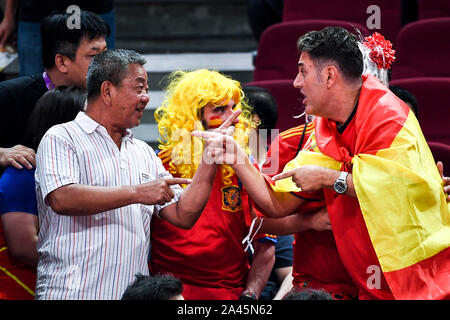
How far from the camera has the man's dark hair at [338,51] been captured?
6.92 feet

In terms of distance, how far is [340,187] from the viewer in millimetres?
1993

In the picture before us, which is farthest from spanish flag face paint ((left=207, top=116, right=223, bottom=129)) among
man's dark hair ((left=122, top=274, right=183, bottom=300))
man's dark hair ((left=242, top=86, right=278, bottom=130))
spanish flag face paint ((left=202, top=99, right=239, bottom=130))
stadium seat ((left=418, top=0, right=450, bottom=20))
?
Answer: stadium seat ((left=418, top=0, right=450, bottom=20))

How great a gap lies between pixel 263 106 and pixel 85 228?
1.03 metres

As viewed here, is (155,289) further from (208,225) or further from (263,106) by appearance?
(263,106)

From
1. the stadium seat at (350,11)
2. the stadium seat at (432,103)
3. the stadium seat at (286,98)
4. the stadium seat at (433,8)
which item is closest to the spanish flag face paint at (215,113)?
the stadium seat at (286,98)

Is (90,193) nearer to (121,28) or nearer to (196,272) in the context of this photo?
(196,272)

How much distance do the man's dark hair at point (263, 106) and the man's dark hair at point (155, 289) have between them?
1189mm

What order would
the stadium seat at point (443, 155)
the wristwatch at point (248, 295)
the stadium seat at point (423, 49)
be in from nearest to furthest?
the wristwatch at point (248, 295)
the stadium seat at point (443, 155)
the stadium seat at point (423, 49)

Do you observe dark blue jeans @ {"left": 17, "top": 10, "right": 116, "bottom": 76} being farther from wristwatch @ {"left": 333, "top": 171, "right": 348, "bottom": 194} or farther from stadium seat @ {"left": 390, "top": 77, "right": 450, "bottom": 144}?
wristwatch @ {"left": 333, "top": 171, "right": 348, "bottom": 194}

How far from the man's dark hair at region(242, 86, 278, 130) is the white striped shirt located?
768mm

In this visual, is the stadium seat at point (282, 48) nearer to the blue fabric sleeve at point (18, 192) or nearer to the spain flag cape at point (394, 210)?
the spain flag cape at point (394, 210)

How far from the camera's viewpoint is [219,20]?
474 centimetres

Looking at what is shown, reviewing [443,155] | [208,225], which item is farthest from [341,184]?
[443,155]

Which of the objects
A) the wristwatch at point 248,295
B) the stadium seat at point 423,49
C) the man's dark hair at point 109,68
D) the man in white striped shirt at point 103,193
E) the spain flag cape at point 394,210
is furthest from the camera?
the stadium seat at point 423,49
